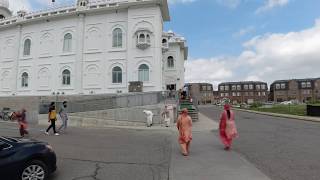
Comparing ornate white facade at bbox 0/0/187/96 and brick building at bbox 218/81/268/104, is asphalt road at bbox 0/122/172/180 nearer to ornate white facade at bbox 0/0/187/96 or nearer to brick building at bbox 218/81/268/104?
ornate white facade at bbox 0/0/187/96

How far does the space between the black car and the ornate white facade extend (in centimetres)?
3109

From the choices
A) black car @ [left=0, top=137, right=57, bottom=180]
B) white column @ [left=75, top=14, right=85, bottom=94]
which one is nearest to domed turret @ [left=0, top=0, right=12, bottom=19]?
white column @ [left=75, top=14, right=85, bottom=94]

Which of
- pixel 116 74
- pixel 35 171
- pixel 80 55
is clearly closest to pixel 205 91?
pixel 116 74

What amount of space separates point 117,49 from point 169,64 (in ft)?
44.9

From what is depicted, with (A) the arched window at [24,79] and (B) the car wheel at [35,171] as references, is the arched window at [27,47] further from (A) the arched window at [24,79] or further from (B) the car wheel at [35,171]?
(B) the car wheel at [35,171]

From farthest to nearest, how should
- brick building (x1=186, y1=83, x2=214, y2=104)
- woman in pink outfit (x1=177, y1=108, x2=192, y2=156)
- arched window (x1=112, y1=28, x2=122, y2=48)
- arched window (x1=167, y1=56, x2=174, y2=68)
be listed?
1. brick building (x1=186, y1=83, x2=214, y2=104)
2. arched window (x1=167, y1=56, x2=174, y2=68)
3. arched window (x1=112, y1=28, x2=122, y2=48)
4. woman in pink outfit (x1=177, y1=108, x2=192, y2=156)

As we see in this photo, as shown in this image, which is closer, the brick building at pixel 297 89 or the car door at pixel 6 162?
the car door at pixel 6 162

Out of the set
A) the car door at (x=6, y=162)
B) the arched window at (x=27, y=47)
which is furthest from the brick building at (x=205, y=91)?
the car door at (x=6, y=162)

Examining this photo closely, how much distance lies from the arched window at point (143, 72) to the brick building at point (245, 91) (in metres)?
108

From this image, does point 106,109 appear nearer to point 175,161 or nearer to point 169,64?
point 175,161

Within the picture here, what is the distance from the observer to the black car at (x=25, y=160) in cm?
631

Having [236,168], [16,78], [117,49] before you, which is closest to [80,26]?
[117,49]

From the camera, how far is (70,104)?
27.1 m

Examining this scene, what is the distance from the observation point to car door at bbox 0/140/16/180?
6195 mm
